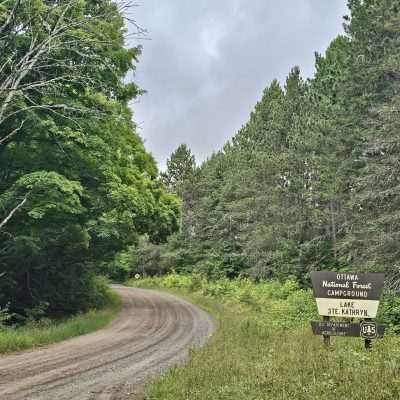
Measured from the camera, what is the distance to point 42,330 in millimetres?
14969

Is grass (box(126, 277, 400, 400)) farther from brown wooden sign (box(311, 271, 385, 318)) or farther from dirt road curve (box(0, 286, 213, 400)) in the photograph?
dirt road curve (box(0, 286, 213, 400))

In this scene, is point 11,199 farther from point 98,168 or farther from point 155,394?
point 155,394

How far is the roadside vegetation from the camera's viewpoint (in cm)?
1269

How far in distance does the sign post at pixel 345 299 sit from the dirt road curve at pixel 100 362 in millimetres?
3704

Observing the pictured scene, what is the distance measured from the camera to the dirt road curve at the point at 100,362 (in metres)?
Answer: 8.08

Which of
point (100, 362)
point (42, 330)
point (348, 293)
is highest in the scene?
point (348, 293)

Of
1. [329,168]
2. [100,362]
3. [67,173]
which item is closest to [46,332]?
[100,362]

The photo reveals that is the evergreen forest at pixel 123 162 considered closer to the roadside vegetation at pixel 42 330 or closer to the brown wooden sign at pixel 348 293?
the roadside vegetation at pixel 42 330

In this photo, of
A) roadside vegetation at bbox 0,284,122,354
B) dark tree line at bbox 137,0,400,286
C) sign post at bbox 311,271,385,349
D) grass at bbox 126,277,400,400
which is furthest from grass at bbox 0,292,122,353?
dark tree line at bbox 137,0,400,286

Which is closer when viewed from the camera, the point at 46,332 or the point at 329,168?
the point at 46,332

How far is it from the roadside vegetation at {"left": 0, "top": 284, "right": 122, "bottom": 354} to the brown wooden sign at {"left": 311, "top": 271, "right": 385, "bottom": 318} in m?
8.12

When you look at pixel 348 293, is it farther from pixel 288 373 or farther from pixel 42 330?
pixel 42 330

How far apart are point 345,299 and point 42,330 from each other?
385 inches

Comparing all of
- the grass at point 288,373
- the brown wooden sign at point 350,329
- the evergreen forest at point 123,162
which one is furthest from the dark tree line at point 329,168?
→ the grass at point 288,373
